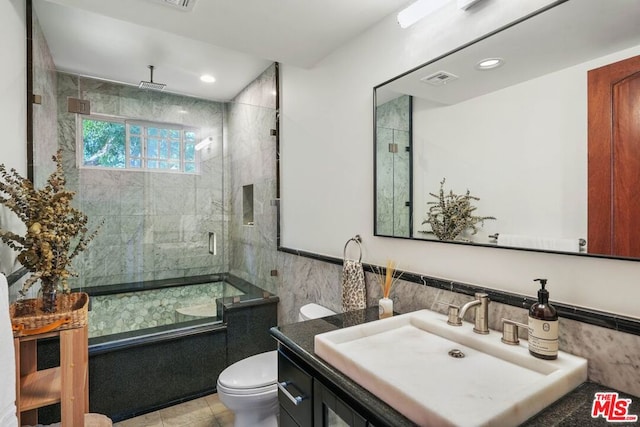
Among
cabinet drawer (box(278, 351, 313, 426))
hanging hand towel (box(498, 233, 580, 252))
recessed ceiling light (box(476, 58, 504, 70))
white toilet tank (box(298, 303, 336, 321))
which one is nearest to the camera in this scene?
hanging hand towel (box(498, 233, 580, 252))

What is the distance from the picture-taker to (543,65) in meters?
1.17

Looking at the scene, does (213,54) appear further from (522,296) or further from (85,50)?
(522,296)

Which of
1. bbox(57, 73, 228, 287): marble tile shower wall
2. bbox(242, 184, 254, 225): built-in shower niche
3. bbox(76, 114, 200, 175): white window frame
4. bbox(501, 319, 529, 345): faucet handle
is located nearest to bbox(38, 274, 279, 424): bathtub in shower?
bbox(57, 73, 228, 287): marble tile shower wall

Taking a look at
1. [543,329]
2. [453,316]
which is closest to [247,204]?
[453,316]

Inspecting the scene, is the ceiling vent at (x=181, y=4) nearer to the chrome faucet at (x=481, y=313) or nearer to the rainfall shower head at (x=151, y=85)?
the rainfall shower head at (x=151, y=85)

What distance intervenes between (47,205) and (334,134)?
1.62 metres

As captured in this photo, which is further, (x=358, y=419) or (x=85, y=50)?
(x=85, y=50)

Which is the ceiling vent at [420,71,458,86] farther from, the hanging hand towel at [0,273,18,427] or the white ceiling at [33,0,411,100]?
the hanging hand towel at [0,273,18,427]

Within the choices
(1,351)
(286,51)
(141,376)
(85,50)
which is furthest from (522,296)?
(85,50)

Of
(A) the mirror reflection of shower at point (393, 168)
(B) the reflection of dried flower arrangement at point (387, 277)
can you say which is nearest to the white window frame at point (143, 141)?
(A) the mirror reflection of shower at point (393, 168)

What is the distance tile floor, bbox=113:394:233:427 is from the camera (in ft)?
6.90

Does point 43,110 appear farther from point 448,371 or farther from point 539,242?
point 539,242

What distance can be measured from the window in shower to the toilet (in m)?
2.03

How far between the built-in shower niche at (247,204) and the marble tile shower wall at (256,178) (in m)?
0.03
